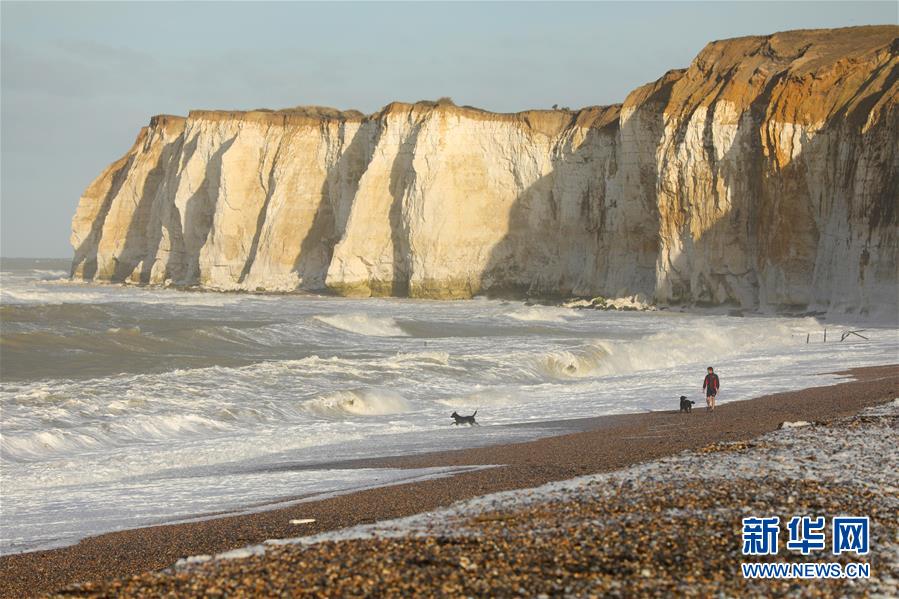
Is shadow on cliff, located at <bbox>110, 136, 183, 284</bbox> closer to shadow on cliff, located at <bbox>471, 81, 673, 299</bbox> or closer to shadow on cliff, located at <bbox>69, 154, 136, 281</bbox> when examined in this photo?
shadow on cliff, located at <bbox>69, 154, 136, 281</bbox>

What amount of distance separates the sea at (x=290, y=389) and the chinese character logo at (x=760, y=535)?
4374 mm

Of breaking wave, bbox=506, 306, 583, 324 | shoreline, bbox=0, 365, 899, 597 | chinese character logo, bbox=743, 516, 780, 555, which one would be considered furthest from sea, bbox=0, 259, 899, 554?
chinese character logo, bbox=743, 516, 780, 555


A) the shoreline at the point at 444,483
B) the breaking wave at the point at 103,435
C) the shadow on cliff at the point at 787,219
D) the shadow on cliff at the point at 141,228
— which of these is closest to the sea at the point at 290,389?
the breaking wave at the point at 103,435

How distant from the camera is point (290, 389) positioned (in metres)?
18.2

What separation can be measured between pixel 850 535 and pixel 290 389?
541 inches

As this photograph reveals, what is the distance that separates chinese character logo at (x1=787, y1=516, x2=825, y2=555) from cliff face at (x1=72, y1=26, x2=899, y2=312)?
96.3 ft

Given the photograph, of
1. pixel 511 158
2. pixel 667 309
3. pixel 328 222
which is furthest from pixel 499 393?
pixel 328 222

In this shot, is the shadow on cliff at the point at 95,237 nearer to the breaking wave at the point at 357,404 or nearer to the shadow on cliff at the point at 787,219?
the shadow on cliff at the point at 787,219

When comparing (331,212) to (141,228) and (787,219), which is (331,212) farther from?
(787,219)

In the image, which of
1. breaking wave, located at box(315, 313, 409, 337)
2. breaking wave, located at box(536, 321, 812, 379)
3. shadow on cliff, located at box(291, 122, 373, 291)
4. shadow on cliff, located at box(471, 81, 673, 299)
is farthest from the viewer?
shadow on cliff, located at box(291, 122, 373, 291)

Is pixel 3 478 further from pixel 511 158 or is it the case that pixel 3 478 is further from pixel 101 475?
pixel 511 158

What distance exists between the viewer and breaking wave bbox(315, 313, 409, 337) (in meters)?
31.1

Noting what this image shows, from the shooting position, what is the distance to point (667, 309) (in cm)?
4078

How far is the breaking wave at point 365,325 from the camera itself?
102 feet
